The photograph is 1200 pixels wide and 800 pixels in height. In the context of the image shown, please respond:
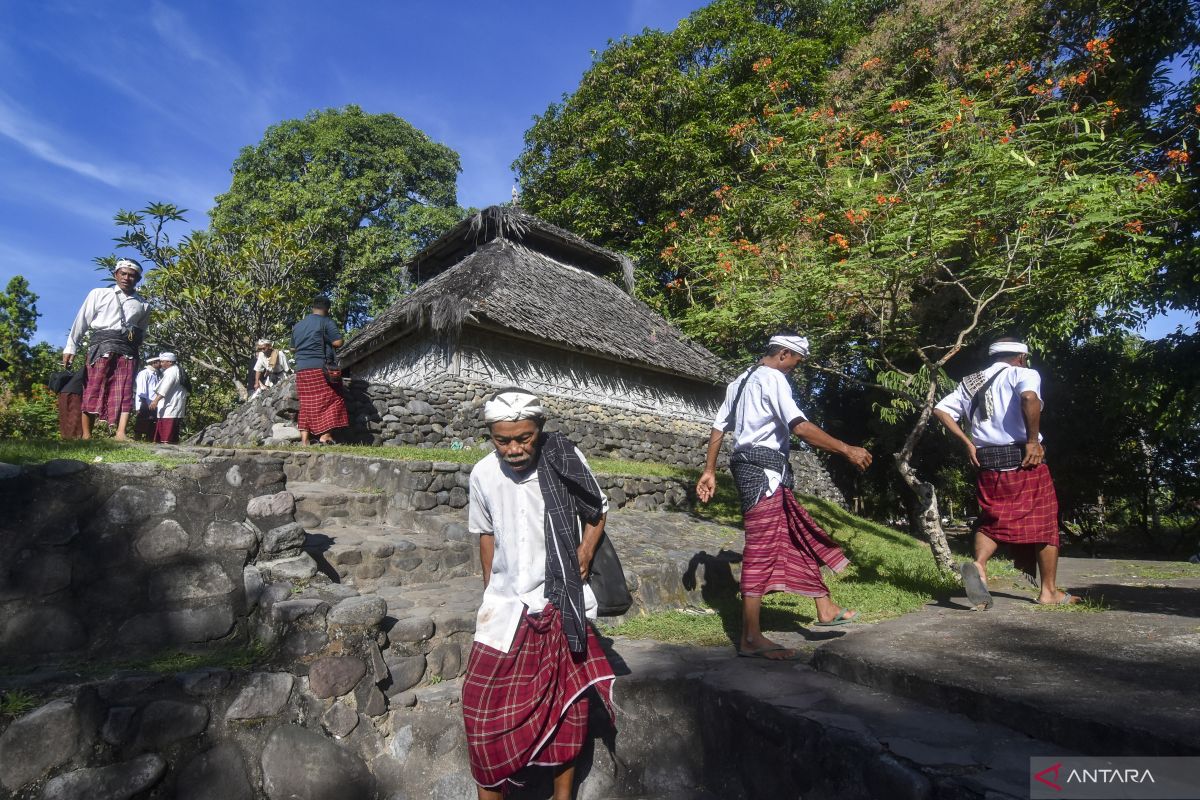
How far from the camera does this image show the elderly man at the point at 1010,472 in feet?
14.4

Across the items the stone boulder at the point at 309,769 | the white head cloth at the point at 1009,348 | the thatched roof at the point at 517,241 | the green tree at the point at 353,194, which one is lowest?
the stone boulder at the point at 309,769

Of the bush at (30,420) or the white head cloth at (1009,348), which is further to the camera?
the bush at (30,420)

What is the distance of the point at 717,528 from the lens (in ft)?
28.5

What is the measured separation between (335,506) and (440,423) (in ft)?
15.5

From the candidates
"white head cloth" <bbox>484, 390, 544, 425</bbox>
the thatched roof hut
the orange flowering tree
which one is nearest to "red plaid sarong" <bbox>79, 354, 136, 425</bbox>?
the thatched roof hut

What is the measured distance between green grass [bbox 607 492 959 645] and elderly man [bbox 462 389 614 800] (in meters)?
1.77

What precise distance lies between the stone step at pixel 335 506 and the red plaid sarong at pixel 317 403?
2253 millimetres

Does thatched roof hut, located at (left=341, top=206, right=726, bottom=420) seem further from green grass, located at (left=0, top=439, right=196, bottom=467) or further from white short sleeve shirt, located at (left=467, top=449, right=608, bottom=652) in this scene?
white short sleeve shirt, located at (left=467, top=449, right=608, bottom=652)

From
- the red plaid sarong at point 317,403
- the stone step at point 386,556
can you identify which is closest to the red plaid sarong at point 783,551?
the stone step at point 386,556

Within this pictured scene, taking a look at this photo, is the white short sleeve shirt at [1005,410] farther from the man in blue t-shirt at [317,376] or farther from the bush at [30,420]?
the bush at [30,420]

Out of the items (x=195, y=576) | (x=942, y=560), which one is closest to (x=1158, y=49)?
(x=942, y=560)

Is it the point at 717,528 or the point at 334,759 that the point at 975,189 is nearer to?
the point at 717,528

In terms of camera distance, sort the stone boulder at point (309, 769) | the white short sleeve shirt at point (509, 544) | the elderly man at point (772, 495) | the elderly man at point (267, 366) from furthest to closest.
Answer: the elderly man at point (267, 366)
the elderly man at point (772, 495)
the stone boulder at point (309, 769)
the white short sleeve shirt at point (509, 544)

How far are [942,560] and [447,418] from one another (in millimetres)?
7234
